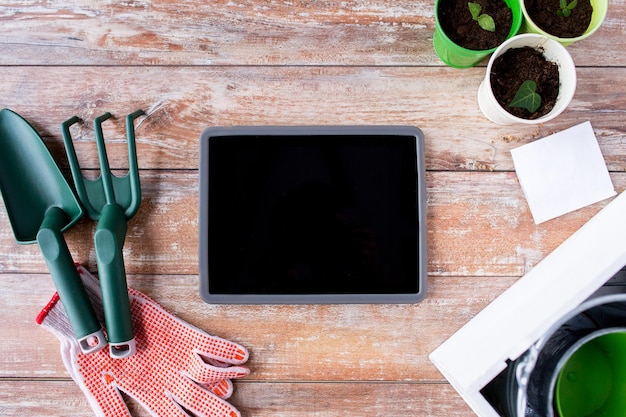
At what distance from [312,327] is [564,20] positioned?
538mm

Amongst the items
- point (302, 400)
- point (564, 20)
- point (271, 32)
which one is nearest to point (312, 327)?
point (302, 400)

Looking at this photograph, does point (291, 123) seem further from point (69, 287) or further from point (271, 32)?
point (69, 287)

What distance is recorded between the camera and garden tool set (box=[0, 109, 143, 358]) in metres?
0.64

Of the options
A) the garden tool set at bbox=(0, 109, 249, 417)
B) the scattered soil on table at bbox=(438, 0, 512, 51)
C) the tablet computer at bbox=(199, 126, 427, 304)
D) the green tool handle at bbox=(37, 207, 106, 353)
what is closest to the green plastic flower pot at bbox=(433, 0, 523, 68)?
the scattered soil on table at bbox=(438, 0, 512, 51)

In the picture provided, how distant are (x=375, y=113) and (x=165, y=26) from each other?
33cm

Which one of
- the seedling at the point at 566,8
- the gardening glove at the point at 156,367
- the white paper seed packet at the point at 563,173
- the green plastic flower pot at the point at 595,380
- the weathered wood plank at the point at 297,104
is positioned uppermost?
the seedling at the point at 566,8

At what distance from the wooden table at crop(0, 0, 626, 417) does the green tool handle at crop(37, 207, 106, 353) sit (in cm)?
7

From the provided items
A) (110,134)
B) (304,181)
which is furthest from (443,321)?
(110,134)

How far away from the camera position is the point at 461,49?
2.09 ft

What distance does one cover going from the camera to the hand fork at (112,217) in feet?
2.10

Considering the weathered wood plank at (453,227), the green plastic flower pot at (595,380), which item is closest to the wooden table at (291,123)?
the weathered wood plank at (453,227)

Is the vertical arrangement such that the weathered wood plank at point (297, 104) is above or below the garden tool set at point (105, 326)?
above

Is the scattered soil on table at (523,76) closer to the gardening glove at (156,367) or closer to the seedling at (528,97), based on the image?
the seedling at (528,97)

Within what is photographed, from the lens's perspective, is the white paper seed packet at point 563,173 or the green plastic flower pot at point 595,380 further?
the white paper seed packet at point 563,173
